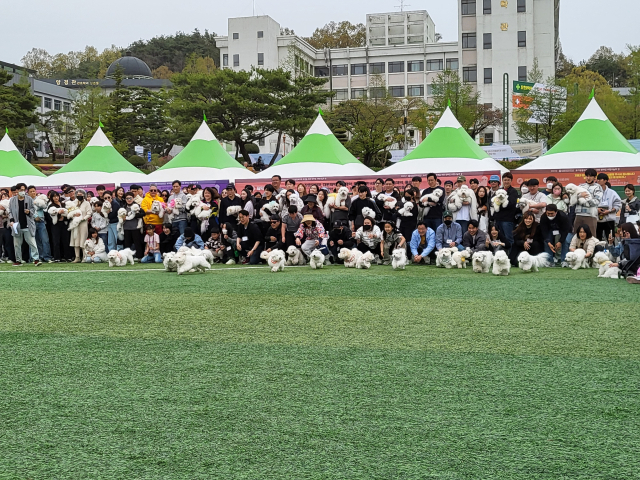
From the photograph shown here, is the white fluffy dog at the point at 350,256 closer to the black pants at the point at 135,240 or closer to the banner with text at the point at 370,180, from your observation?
the banner with text at the point at 370,180

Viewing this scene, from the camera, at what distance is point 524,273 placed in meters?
11.1

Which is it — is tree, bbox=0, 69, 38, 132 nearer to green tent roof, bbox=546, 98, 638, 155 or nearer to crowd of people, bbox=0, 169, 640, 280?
crowd of people, bbox=0, 169, 640, 280

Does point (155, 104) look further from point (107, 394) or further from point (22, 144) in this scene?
point (107, 394)

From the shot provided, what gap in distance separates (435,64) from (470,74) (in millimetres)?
10614

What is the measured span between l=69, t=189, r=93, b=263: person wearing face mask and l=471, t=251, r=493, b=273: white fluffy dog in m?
8.47

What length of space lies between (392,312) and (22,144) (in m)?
44.3

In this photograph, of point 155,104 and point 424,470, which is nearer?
point 424,470

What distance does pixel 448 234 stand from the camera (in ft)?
41.0

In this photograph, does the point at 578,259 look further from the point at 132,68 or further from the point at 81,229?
the point at 132,68

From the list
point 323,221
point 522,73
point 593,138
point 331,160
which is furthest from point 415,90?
point 323,221

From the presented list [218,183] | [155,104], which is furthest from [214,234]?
[155,104]

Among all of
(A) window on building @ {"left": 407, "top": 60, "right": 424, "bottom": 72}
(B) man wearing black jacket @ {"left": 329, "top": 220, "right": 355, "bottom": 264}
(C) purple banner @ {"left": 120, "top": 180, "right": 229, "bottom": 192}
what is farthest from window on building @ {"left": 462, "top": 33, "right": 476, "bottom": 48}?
(B) man wearing black jacket @ {"left": 329, "top": 220, "right": 355, "bottom": 264}

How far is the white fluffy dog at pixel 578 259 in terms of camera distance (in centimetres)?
1153

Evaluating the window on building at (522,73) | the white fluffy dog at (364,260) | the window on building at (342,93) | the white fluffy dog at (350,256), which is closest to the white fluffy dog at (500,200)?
the white fluffy dog at (364,260)
